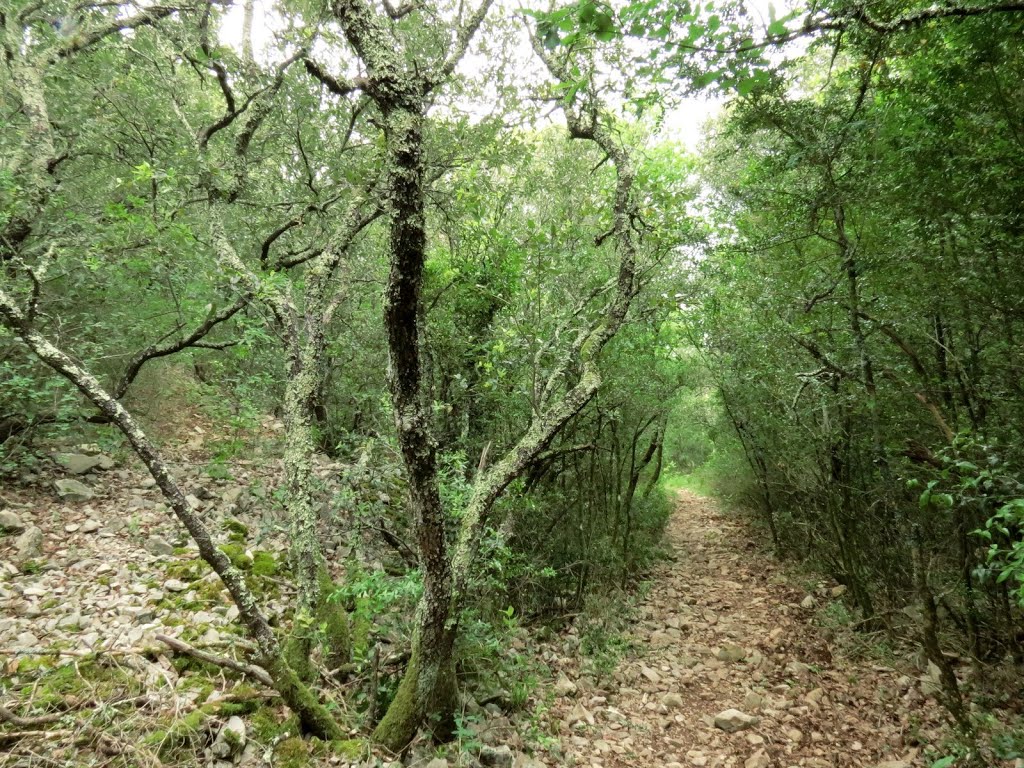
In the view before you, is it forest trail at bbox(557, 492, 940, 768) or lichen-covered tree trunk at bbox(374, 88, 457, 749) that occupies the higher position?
lichen-covered tree trunk at bbox(374, 88, 457, 749)

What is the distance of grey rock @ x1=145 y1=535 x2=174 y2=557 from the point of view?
565 centimetres

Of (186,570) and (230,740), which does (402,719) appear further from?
(186,570)

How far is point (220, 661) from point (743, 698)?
18.6 feet

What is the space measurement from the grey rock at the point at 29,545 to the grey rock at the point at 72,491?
3.20 feet

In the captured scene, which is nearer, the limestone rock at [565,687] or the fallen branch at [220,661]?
the fallen branch at [220,661]

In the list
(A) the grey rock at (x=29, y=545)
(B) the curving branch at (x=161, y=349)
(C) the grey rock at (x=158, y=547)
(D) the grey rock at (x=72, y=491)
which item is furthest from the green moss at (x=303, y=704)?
(B) the curving branch at (x=161, y=349)

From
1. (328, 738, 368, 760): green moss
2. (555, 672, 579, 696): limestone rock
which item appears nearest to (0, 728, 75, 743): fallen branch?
(328, 738, 368, 760): green moss

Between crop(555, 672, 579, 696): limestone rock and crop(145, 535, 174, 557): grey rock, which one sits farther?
crop(555, 672, 579, 696): limestone rock

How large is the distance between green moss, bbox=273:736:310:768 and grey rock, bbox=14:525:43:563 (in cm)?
360

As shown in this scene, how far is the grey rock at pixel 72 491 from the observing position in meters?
6.28

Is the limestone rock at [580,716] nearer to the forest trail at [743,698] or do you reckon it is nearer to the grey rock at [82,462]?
the forest trail at [743,698]

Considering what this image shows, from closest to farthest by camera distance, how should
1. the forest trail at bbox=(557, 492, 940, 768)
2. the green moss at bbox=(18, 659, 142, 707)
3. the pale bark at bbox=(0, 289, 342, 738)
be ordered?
the pale bark at bbox=(0, 289, 342, 738), the green moss at bbox=(18, 659, 142, 707), the forest trail at bbox=(557, 492, 940, 768)

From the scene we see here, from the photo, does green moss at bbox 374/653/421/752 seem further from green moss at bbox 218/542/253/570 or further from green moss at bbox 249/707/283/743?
green moss at bbox 218/542/253/570

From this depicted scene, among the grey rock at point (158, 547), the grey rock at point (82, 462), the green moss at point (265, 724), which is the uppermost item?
the grey rock at point (82, 462)
